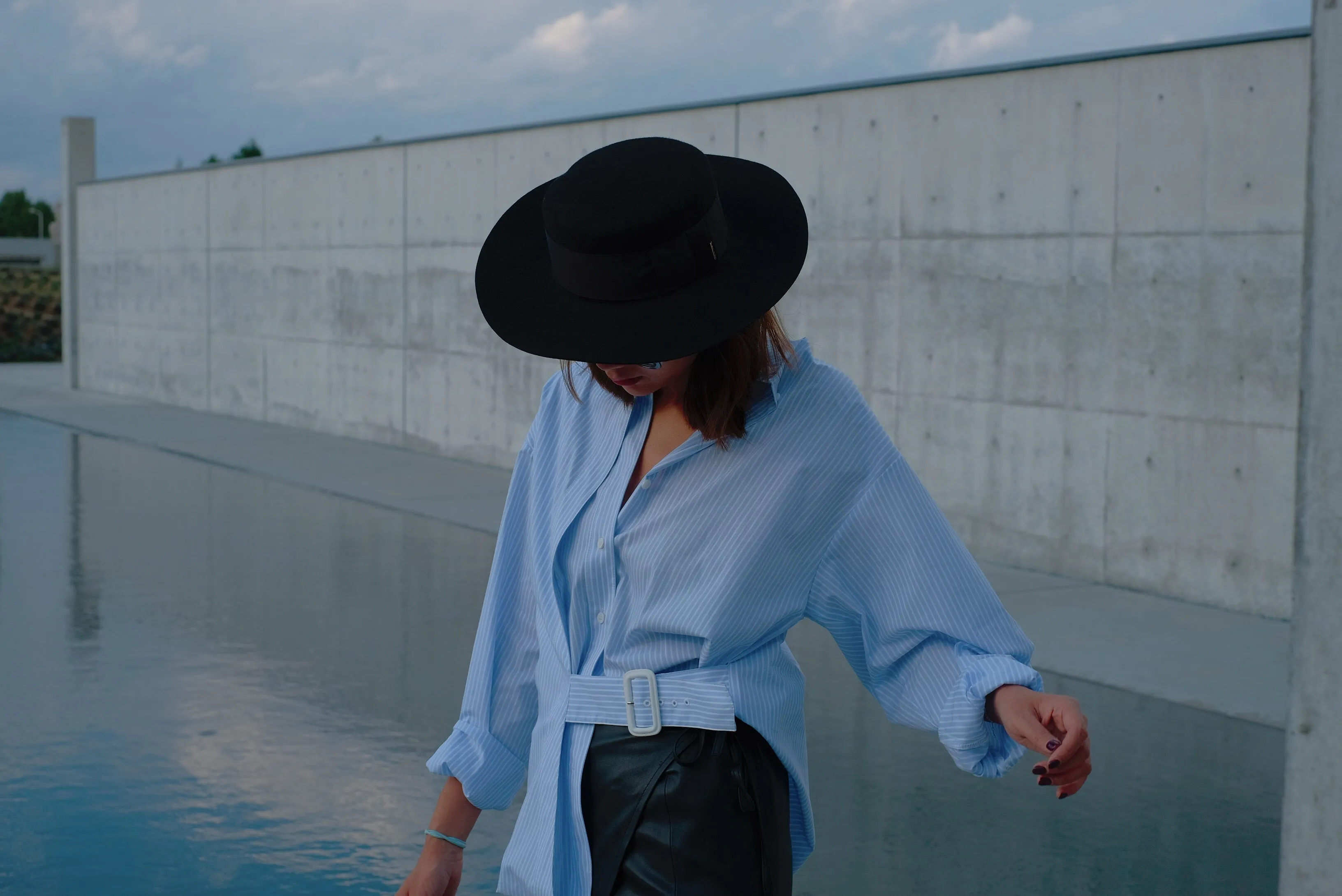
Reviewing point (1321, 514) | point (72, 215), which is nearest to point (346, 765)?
point (1321, 514)

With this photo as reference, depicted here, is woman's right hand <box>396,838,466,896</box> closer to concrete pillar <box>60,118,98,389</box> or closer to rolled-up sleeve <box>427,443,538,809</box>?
rolled-up sleeve <box>427,443,538,809</box>

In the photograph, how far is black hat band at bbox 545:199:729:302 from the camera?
1694mm

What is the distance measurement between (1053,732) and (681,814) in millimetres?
442

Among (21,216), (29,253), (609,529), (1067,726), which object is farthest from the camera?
(21,216)

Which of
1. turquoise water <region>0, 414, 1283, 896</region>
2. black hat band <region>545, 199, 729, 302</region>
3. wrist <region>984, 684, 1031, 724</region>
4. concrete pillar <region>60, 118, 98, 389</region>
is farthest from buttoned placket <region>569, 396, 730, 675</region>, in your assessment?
concrete pillar <region>60, 118, 98, 389</region>

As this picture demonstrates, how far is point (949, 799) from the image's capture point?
4570 millimetres

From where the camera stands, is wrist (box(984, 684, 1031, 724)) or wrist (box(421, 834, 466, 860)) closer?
wrist (box(984, 684, 1031, 724))

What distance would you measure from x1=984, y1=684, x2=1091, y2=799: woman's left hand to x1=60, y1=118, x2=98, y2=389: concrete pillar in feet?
71.7

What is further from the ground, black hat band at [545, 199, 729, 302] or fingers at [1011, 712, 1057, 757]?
black hat band at [545, 199, 729, 302]

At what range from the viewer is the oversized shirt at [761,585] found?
179 cm

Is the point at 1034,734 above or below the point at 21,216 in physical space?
below

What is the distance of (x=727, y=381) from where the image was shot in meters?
1.79

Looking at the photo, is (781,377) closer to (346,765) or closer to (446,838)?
(446,838)

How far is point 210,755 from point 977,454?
4782mm
